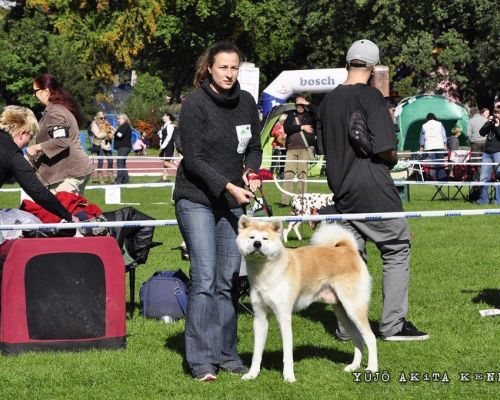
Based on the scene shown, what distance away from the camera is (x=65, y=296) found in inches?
241

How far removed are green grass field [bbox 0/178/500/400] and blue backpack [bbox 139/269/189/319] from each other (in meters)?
0.11

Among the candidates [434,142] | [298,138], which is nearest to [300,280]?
[298,138]

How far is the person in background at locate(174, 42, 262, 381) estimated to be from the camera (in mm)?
5445

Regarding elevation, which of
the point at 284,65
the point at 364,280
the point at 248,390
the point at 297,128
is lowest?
the point at 248,390

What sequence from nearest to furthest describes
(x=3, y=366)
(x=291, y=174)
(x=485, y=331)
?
1. (x=3, y=366)
2. (x=485, y=331)
3. (x=291, y=174)

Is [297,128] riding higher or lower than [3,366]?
higher

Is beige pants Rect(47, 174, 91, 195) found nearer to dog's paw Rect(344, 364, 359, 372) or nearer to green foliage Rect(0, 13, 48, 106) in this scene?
dog's paw Rect(344, 364, 359, 372)

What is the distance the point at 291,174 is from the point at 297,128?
2.82 ft

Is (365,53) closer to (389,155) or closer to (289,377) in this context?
(389,155)

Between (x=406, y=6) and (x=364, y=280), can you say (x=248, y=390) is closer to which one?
(x=364, y=280)

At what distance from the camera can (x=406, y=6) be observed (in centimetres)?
3659

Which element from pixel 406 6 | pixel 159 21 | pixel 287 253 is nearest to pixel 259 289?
pixel 287 253

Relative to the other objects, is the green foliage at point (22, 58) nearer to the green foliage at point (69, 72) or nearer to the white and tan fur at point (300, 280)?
the green foliage at point (69, 72)

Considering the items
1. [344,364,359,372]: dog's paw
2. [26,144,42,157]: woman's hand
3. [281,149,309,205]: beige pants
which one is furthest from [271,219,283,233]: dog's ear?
[281,149,309,205]: beige pants
